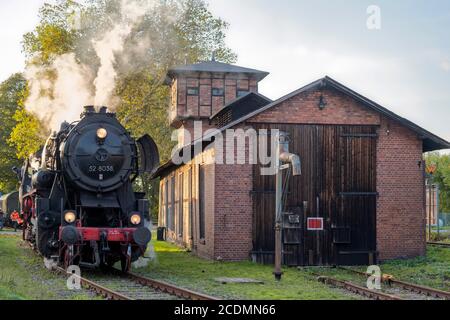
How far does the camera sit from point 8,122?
5484 cm

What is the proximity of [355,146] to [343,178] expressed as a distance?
98 cm

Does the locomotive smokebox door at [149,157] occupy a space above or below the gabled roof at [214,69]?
below

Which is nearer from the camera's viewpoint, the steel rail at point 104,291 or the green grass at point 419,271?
the steel rail at point 104,291

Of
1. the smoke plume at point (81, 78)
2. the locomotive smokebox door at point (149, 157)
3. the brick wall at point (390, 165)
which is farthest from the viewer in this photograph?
the smoke plume at point (81, 78)

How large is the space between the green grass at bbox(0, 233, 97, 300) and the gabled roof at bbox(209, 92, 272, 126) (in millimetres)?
8906

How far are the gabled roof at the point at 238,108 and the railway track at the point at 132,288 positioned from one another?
11.2m

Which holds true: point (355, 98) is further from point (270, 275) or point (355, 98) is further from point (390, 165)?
point (270, 275)

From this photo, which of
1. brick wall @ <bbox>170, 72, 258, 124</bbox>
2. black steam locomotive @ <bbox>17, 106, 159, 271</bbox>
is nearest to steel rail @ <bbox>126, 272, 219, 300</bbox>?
black steam locomotive @ <bbox>17, 106, 159, 271</bbox>

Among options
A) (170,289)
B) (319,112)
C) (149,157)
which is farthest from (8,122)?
(170,289)

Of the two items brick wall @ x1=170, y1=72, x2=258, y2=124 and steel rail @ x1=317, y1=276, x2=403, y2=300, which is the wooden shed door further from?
brick wall @ x1=170, y1=72, x2=258, y2=124

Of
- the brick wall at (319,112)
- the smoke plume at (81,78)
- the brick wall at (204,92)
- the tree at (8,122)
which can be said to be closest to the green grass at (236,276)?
the brick wall at (319,112)

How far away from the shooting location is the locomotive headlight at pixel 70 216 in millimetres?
14945

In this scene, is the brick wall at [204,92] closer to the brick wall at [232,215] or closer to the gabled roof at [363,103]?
the gabled roof at [363,103]

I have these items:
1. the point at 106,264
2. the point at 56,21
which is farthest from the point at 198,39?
the point at 106,264
